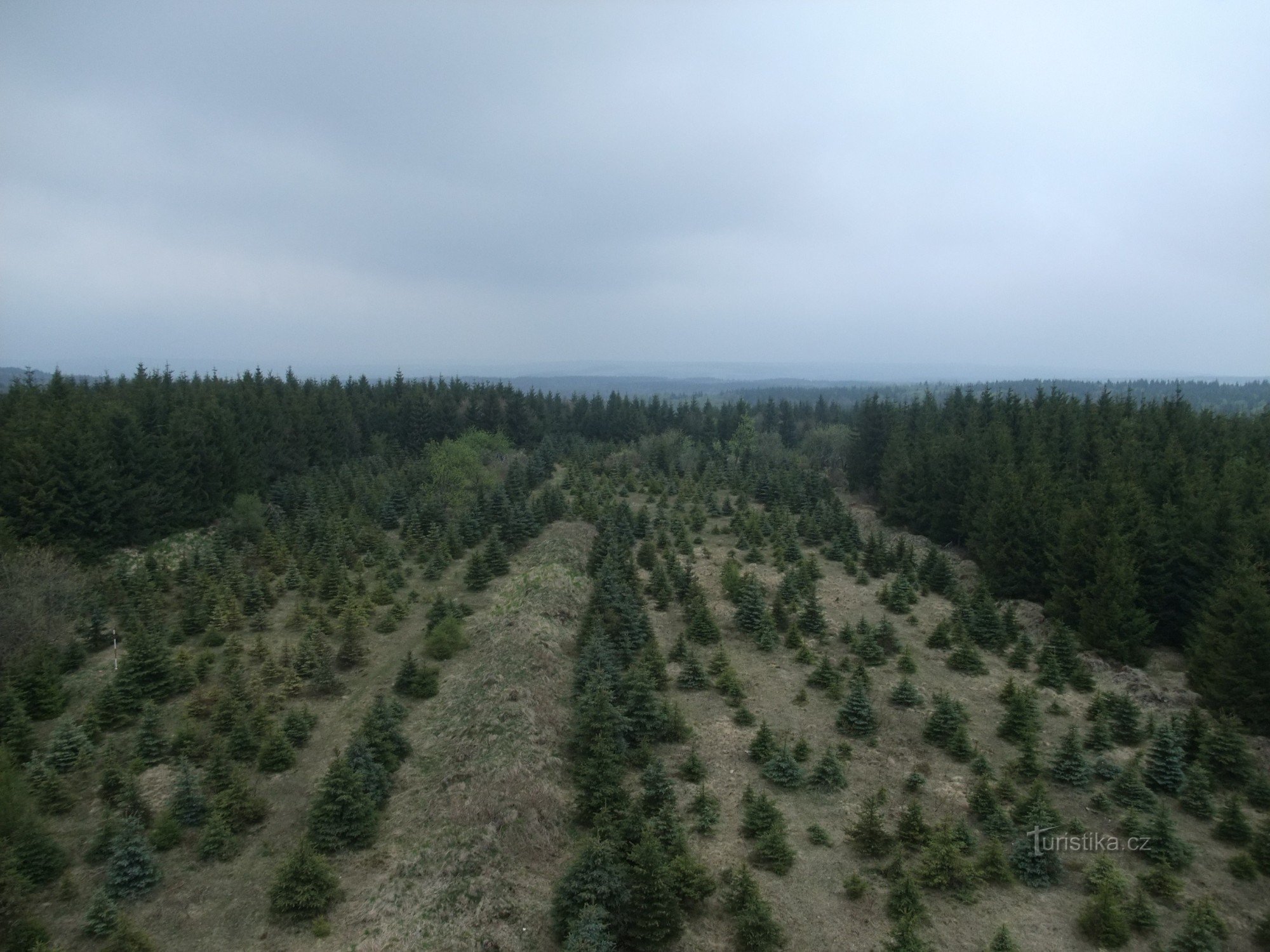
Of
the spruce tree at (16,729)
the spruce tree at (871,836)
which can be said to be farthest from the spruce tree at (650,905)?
the spruce tree at (16,729)

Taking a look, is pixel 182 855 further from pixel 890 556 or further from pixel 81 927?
pixel 890 556

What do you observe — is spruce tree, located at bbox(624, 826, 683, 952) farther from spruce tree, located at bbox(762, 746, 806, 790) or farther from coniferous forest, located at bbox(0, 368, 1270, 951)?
spruce tree, located at bbox(762, 746, 806, 790)

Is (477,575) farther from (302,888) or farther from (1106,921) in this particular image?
(1106,921)

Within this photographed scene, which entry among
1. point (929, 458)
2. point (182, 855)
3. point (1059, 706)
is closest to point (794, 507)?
point (929, 458)

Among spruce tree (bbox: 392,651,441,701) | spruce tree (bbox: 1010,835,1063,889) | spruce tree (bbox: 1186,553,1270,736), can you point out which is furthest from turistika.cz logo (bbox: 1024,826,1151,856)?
spruce tree (bbox: 392,651,441,701)

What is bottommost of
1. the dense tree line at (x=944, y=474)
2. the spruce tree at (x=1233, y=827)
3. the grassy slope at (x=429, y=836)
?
the grassy slope at (x=429, y=836)

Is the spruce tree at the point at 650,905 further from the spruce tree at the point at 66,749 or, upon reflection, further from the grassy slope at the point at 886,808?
the spruce tree at the point at 66,749
